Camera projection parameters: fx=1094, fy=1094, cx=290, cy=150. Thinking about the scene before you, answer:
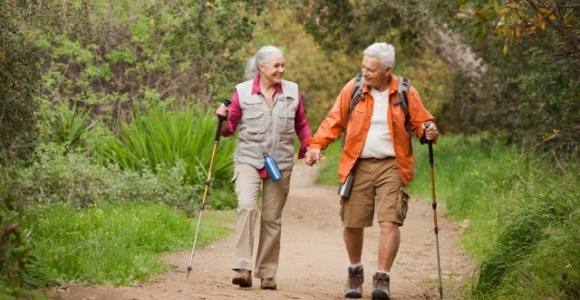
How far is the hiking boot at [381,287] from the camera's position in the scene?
338 inches

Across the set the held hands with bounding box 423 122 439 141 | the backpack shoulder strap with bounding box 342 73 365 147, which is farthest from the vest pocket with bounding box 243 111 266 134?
the held hands with bounding box 423 122 439 141

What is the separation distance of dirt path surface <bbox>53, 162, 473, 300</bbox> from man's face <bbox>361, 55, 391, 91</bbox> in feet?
5.85

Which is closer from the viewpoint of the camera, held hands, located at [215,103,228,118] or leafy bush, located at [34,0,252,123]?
held hands, located at [215,103,228,118]

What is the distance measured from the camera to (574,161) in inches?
512

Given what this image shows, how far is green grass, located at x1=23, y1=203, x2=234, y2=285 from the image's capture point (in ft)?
25.6

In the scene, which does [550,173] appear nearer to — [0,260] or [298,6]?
[298,6]

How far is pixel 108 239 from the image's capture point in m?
9.83

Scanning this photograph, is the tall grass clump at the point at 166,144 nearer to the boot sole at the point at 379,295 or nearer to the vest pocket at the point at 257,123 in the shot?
the vest pocket at the point at 257,123

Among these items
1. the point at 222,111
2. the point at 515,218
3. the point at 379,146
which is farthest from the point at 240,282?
the point at 515,218

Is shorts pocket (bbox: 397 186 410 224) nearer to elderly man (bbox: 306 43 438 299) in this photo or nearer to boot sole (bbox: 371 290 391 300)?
elderly man (bbox: 306 43 438 299)

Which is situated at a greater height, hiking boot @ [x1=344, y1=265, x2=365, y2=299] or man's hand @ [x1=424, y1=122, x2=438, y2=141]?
man's hand @ [x1=424, y1=122, x2=438, y2=141]

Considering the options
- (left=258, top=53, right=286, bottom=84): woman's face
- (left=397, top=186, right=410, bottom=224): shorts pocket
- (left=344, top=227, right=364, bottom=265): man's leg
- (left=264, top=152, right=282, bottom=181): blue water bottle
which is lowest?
(left=344, top=227, right=364, bottom=265): man's leg

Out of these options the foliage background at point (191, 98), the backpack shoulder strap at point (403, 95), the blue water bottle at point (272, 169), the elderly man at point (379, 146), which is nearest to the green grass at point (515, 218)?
the foliage background at point (191, 98)

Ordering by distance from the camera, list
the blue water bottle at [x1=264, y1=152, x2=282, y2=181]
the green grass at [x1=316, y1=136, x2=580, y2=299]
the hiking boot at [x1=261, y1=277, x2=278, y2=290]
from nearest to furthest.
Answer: the green grass at [x1=316, y1=136, x2=580, y2=299] → the blue water bottle at [x1=264, y1=152, x2=282, y2=181] → the hiking boot at [x1=261, y1=277, x2=278, y2=290]
